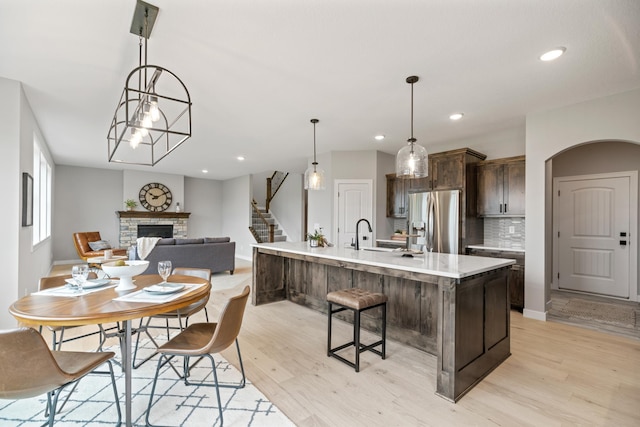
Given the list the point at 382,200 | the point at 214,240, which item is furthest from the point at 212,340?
the point at 214,240

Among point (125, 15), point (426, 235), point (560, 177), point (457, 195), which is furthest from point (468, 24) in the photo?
point (560, 177)

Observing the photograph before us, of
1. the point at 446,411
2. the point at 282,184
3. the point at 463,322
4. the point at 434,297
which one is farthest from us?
the point at 282,184

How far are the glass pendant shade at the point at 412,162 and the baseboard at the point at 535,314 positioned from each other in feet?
7.87

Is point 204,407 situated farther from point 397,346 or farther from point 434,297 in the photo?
point 434,297

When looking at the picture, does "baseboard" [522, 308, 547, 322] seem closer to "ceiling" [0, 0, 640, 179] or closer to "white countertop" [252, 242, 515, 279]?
"white countertop" [252, 242, 515, 279]

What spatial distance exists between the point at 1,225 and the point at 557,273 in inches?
300

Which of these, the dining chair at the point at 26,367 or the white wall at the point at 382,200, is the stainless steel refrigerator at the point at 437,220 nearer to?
the white wall at the point at 382,200

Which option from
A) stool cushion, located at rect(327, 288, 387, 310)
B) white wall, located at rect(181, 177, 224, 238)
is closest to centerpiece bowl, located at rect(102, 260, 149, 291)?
stool cushion, located at rect(327, 288, 387, 310)

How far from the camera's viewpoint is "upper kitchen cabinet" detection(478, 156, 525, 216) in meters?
4.38

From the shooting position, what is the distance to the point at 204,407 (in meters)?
2.04

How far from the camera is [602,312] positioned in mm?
4039

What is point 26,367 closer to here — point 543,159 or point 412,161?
point 412,161

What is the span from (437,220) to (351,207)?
5.54 feet

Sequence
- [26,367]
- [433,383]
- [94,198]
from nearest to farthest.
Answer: [26,367], [433,383], [94,198]
